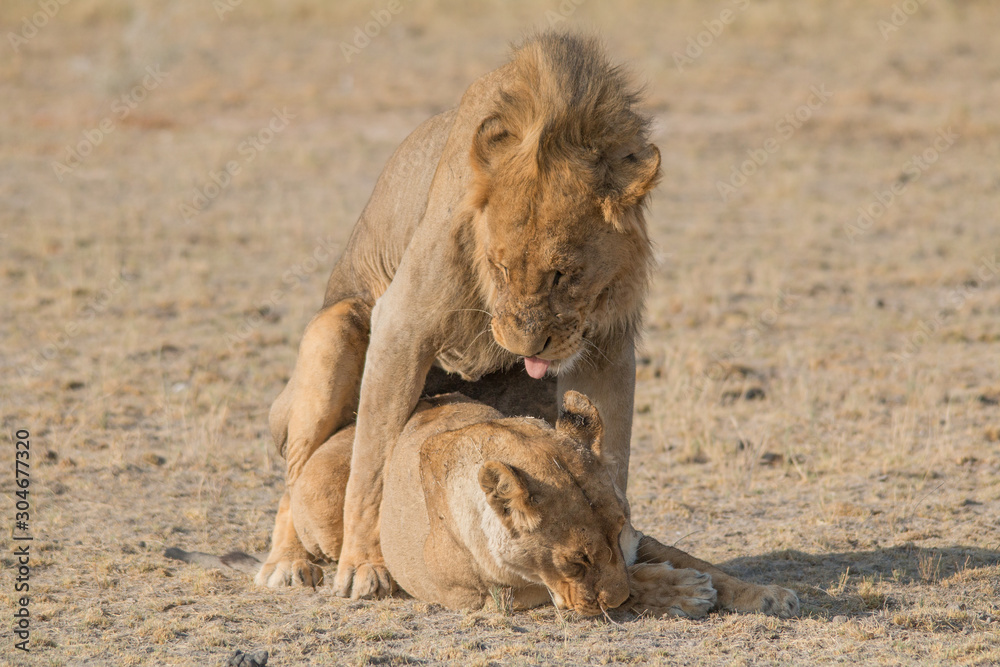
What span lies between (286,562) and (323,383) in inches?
34.1

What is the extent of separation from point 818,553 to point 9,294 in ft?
26.3

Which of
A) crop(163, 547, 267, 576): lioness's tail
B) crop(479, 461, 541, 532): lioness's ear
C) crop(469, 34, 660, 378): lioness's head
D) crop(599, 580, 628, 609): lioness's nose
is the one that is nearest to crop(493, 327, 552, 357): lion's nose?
crop(469, 34, 660, 378): lioness's head

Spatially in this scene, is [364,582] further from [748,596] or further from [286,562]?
[748,596]

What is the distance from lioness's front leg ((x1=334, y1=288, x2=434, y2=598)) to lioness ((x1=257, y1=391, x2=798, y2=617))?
0.31ft

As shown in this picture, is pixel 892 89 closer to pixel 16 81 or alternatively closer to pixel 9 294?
pixel 9 294

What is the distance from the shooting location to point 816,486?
673 cm

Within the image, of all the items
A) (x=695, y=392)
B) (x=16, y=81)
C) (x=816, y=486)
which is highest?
(x=16, y=81)

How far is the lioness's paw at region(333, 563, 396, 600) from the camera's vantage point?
5.11 meters

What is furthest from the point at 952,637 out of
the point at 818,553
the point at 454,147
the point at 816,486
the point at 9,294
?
the point at 9,294

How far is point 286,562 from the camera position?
18.0 ft

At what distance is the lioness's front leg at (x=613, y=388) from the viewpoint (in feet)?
17.3

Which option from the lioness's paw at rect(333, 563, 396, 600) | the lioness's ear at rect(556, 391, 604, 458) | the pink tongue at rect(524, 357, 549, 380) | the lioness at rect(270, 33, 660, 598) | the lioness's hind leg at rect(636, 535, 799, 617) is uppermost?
the lioness at rect(270, 33, 660, 598)

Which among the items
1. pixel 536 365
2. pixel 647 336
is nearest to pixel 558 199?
pixel 536 365

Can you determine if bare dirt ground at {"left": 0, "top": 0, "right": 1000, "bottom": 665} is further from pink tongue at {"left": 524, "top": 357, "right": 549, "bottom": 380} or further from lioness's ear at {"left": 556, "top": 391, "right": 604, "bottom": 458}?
pink tongue at {"left": 524, "top": 357, "right": 549, "bottom": 380}
